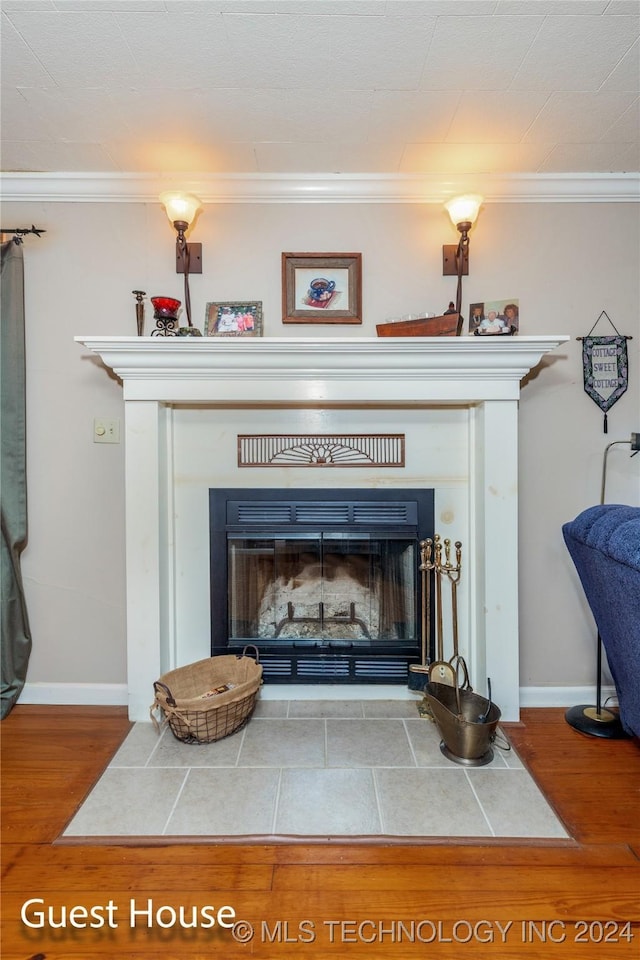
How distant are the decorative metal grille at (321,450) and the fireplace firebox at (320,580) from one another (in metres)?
0.13

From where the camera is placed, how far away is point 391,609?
222 cm

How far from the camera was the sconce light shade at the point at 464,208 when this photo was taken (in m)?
1.93

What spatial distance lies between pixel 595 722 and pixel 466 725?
70 centimetres

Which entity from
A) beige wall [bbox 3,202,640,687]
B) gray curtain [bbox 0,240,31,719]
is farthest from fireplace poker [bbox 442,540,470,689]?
gray curtain [bbox 0,240,31,719]

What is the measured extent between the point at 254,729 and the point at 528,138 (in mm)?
2586

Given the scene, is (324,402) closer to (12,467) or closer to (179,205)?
(179,205)

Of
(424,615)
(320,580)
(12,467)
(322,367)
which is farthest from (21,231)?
(424,615)

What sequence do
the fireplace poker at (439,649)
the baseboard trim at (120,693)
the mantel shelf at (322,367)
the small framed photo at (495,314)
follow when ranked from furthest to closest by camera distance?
the baseboard trim at (120,693) < the small framed photo at (495,314) < the fireplace poker at (439,649) < the mantel shelf at (322,367)

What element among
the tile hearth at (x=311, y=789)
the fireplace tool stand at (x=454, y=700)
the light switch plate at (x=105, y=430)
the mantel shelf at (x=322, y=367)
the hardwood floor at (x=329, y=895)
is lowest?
the hardwood floor at (x=329, y=895)

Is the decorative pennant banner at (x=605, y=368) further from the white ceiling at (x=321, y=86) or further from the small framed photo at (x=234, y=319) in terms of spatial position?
the small framed photo at (x=234, y=319)

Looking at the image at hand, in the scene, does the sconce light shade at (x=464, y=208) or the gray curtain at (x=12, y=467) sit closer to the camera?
the sconce light shade at (x=464, y=208)

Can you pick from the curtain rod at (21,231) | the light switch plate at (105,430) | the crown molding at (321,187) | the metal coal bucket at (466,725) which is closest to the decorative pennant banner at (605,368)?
the crown molding at (321,187)

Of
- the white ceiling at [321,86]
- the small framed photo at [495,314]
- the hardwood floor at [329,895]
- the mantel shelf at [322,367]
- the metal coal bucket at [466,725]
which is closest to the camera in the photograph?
the hardwood floor at [329,895]

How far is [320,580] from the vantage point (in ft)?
7.36
